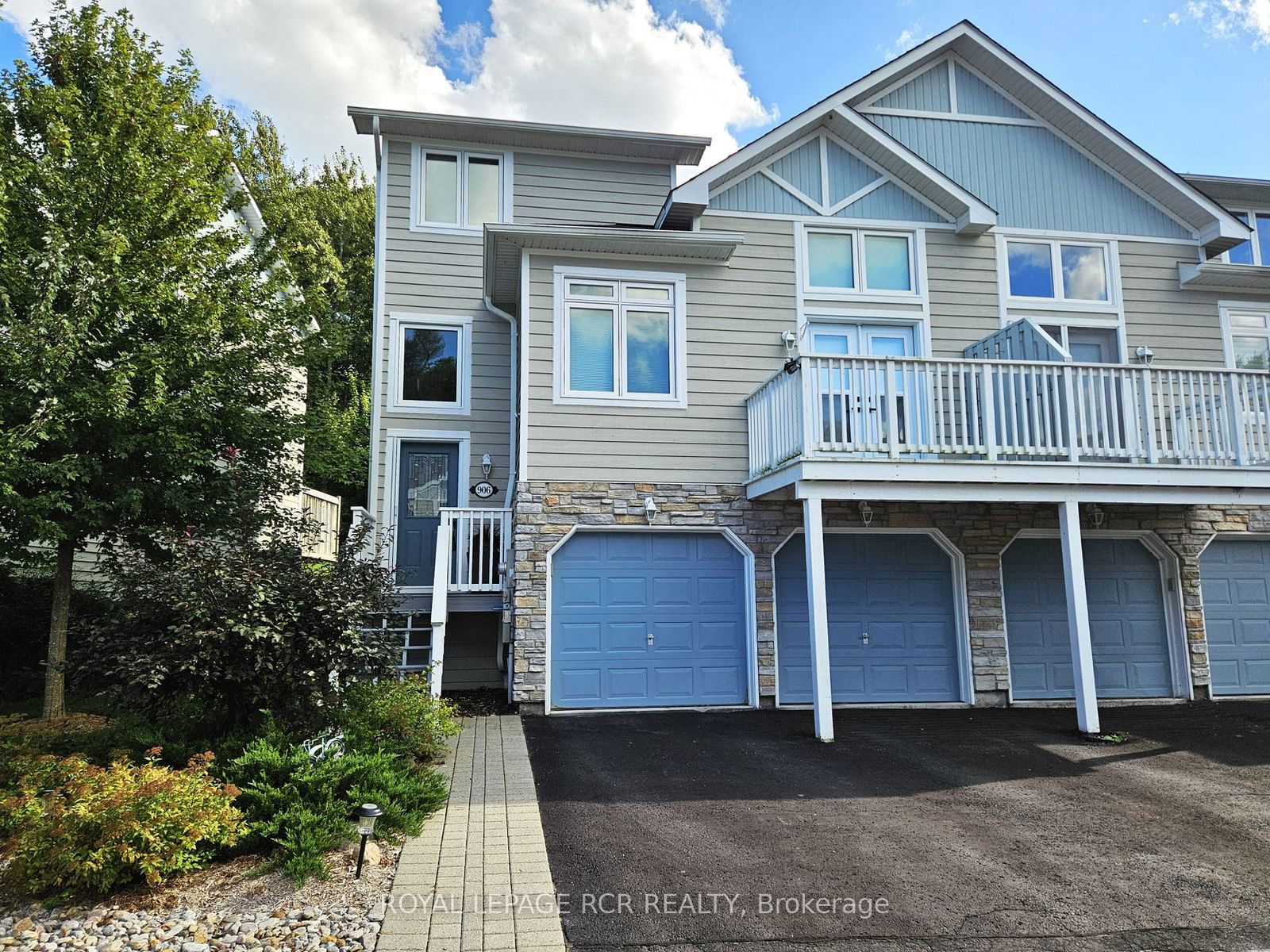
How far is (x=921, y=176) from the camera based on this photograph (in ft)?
32.8

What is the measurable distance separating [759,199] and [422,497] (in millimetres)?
5886

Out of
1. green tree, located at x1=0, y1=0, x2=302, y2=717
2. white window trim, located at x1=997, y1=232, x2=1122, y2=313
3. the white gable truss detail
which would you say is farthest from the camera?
white window trim, located at x1=997, y1=232, x2=1122, y2=313

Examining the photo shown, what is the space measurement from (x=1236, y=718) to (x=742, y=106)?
1146cm

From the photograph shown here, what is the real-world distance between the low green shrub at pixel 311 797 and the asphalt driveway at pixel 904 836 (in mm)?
905

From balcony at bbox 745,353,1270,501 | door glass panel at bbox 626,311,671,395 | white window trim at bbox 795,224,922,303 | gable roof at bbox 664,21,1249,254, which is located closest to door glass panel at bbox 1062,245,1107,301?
gable roof at bbox 664,21,1249,254

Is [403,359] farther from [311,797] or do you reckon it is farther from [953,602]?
[953,602]

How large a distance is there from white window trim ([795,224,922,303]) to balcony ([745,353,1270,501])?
181 cm

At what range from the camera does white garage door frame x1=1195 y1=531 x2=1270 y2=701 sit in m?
9.87

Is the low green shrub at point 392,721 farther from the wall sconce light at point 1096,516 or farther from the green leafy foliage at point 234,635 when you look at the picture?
the wall sconce light at point 1096,516

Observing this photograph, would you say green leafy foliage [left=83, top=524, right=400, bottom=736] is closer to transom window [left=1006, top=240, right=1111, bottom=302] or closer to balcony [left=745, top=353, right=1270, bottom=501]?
balcony [left=745, top=353, right=1270, bottom=501]

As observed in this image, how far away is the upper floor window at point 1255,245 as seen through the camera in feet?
40.2

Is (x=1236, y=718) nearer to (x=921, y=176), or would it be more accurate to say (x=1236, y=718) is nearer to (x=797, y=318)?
(x=797, y=318)

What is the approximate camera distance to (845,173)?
33.6ft

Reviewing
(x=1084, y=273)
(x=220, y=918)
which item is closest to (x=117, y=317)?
(x=220, y=918)
